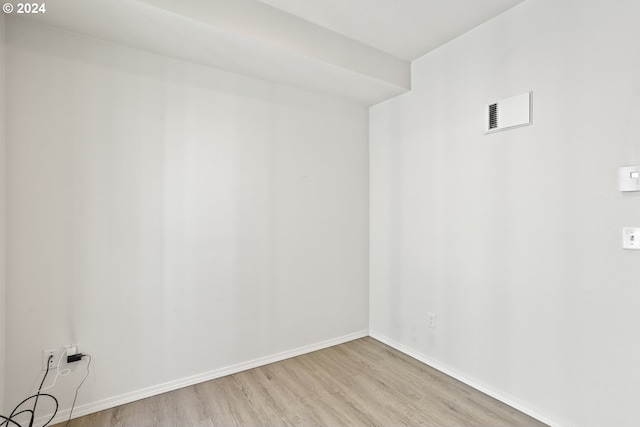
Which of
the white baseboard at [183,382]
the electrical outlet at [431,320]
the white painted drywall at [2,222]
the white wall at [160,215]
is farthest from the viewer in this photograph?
the electrical outlet at [431,320]

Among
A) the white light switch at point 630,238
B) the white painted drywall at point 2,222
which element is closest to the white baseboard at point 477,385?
the white light switch at point 630,238

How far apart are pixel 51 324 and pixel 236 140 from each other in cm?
169

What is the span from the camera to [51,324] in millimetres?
1896

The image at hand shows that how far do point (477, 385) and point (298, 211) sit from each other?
192cm

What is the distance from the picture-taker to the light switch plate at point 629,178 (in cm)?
156

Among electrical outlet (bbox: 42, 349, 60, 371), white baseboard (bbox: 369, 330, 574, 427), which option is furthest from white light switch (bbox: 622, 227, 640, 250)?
electrical outlet (bbox: 42, 349, 60, 371)

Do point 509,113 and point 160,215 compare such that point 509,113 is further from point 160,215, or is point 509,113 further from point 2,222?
point 2,222

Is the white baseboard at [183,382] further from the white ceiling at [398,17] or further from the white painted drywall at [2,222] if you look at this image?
the white ceiling at [398,17]

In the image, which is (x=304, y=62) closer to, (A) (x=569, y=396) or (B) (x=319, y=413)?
(B) (x=319, y=413)

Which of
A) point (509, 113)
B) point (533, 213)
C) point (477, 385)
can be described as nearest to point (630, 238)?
point (533, 213)

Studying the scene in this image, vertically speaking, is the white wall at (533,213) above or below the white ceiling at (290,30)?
below

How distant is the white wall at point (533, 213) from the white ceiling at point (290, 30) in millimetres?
280

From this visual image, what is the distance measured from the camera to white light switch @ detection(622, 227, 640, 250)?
156 centimetres

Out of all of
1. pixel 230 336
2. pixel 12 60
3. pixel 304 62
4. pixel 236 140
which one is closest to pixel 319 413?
→ pixel 230 336
